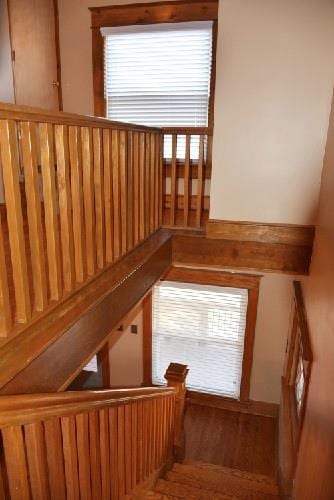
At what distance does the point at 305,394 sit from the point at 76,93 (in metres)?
3.76

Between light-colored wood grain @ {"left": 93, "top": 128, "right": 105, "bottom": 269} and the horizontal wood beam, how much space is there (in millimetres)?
164

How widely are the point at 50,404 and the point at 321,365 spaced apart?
62.3 inches

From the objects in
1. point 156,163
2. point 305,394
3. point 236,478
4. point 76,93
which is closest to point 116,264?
point 156,163

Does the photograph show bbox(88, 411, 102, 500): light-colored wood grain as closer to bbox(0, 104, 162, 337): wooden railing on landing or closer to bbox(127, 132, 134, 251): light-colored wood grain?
bbox(0, 104, 162, 337): wooden railing on landing

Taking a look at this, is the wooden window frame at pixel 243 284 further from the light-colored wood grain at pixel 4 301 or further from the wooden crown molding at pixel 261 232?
the light-colored wood grain at pixel 4 301

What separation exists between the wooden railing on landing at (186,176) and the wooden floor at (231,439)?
236 centimetres

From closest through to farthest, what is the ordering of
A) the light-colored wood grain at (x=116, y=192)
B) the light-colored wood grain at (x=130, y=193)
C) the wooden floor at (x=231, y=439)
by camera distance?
1. the light-colored wood grain at (x=116, y=192)
2. the light-colored wood grain at (x=130, y=193)
3. the wooden floor at (x=231, y=439)

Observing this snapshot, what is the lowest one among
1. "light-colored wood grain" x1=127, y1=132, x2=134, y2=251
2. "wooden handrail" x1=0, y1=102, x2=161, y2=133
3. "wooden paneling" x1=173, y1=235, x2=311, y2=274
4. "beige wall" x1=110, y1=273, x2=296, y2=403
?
"beige wall" x1=110, y1=273, x2=296, y2=403

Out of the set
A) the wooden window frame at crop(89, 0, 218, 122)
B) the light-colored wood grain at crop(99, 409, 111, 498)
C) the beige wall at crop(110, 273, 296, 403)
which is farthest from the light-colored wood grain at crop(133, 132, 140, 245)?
the beige wall at crop(110, 273, 296, 403)

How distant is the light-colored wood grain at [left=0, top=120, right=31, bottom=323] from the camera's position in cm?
126

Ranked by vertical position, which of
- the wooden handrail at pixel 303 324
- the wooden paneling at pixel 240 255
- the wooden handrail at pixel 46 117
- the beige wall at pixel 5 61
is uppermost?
the beige wall at pixel 5 61

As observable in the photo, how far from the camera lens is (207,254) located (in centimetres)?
348

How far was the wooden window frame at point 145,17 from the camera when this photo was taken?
357cm

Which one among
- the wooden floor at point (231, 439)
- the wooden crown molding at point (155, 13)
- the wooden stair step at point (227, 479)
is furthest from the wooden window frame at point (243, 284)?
the wooden crown molding at point (155, 13)
